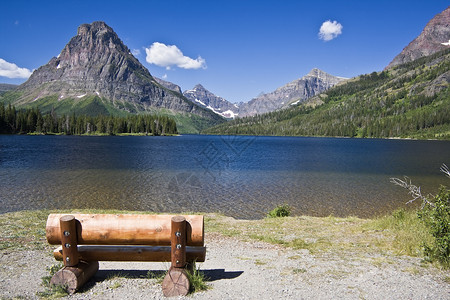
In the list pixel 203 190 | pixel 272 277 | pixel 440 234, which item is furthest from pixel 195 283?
pixel 203 190

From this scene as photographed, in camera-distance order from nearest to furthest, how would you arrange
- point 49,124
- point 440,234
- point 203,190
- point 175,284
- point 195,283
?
point 175,284, point 195,283, point 440,234, point 203,190, point 49,124

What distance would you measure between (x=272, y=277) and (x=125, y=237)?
4.85 meters

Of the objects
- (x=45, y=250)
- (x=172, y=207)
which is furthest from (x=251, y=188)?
(x=45, y=250)

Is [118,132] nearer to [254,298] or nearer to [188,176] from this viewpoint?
[188,176]

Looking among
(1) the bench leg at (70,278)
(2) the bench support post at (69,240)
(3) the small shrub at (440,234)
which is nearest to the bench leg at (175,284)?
(1) the bench leg at (70,278)

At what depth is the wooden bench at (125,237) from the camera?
7.23 meters

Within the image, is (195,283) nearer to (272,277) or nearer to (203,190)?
(272,277)

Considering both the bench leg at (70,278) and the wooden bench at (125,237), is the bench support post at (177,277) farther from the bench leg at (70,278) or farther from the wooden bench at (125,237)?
the bench leg at (70,278)

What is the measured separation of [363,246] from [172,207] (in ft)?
63.2

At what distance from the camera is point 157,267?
9.58 m

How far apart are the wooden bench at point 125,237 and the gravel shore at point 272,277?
0.59m

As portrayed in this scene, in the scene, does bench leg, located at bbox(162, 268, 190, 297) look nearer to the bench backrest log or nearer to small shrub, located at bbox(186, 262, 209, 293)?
small shrub, located at bbox(186, 262, 209, 293)

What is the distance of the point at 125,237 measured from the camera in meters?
7.30

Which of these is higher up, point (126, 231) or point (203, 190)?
point (126, 231)
